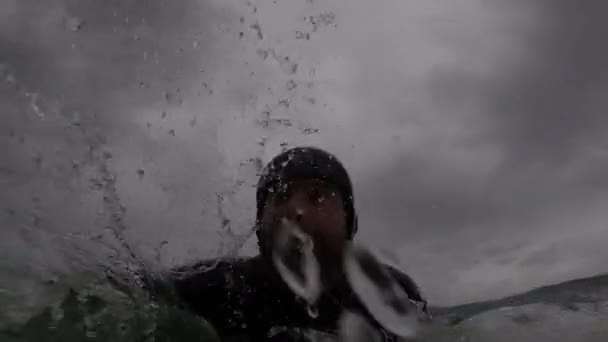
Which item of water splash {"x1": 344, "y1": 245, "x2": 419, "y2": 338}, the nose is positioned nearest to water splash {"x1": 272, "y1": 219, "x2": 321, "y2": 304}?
the nose

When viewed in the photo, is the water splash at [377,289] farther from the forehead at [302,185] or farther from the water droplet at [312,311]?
the forehead at [302,185]

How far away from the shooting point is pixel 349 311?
3904 millimetres

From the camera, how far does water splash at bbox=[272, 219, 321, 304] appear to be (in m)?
3.82

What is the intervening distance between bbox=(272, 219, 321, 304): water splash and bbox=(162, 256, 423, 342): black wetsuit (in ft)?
0.20

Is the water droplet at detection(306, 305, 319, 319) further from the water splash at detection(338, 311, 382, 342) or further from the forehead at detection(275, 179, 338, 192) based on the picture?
the forehead at detection(275, 179, 338, 192)

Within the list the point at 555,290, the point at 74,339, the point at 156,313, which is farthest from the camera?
the point at 555,290

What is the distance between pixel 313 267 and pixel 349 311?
0.40 meters

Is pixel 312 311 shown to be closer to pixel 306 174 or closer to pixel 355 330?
pixel 355 330

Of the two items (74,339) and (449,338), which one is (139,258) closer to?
(74,339)

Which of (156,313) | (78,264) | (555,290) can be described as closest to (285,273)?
(156,313)

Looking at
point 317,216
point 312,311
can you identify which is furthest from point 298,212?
point 312,311

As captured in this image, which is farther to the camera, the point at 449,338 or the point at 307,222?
the point at 449,338

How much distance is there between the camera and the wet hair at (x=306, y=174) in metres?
4.15

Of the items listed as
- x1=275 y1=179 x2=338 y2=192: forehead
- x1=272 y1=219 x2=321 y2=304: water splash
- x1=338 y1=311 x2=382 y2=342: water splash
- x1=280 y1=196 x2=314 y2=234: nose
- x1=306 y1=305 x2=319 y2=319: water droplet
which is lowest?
x1=338 y1=311 x2=382 y2=342: water splash
